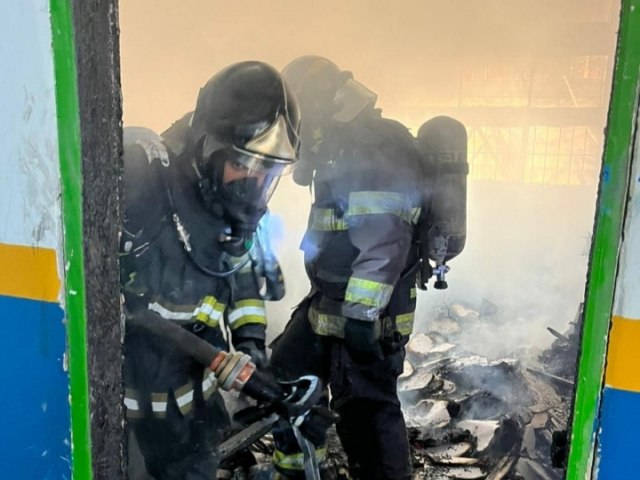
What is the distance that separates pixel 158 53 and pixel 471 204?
9.83ft

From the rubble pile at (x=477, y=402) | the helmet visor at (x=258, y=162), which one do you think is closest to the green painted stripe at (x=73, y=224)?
the helmet visor at (x=258, y=162)

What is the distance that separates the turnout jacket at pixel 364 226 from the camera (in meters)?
2.75

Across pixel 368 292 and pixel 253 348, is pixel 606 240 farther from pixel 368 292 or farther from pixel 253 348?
pixel 253 348

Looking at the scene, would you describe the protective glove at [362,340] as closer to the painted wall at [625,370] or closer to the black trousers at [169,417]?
the black trousers at [169,417]

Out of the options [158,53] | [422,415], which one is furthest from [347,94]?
[422,415]

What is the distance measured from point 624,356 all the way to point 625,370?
0.09 feet

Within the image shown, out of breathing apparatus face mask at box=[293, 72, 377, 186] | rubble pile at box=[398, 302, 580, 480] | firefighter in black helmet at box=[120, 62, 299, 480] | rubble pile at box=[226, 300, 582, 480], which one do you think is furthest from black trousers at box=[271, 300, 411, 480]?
breathing apparatus face mask at box=[293, 72, 377, 186]

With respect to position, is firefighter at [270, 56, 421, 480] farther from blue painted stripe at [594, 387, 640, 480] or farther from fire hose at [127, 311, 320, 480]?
blue painted stripe at [594, 387, 640, 480]

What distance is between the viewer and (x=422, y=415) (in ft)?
13.8

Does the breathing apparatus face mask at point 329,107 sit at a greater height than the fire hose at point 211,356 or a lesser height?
greater

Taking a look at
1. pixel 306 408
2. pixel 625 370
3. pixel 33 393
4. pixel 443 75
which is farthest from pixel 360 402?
pixel 443 75

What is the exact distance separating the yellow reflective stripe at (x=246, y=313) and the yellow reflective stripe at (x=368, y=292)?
45cm

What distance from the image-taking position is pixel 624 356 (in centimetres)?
106

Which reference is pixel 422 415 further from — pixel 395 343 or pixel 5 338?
pixel 5 338
